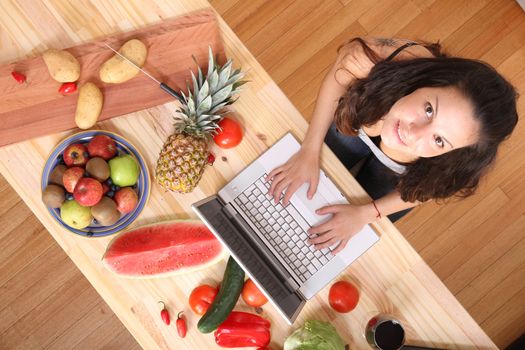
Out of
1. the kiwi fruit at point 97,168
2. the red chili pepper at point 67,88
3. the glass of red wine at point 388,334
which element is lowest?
the glass of red wine at point 388,334

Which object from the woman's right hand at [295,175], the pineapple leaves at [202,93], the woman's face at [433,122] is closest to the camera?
the woman's face at [433,122]

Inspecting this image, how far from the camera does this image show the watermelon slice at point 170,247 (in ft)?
4.25

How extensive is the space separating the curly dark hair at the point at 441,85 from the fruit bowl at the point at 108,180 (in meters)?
0.62

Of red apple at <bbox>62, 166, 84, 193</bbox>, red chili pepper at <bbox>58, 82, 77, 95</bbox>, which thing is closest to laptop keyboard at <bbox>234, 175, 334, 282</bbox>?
red apple at <bbox>62, 166, 84, 193</bbox>

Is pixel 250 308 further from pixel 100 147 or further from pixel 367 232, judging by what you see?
pixel 100 147

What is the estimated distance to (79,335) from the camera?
201 centimetres

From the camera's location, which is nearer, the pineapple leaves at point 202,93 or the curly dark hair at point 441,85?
the curly dark hair at point 441,85

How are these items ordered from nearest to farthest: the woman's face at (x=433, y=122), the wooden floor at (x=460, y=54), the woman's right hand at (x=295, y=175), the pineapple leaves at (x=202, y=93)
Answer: the woman's face at (x=433, y=122), the pineapple leaves at (x=202, y=93), the woman's right hand at (x=295, y=175), the wooden floor at (x=460, y=54)

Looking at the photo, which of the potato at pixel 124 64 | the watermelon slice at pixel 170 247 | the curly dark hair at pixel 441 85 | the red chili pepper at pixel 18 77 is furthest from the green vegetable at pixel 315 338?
the red chili pepper at pixel 18 77

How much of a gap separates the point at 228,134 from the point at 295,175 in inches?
9.0

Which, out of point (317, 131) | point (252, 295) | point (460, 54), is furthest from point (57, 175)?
point (460, 54)

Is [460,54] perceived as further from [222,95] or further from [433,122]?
[222,95]

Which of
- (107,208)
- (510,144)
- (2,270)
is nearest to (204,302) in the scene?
(107,208)

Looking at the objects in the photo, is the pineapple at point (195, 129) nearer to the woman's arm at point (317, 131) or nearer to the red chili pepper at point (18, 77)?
the woman's arm at point (317, 131)
